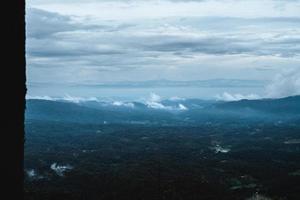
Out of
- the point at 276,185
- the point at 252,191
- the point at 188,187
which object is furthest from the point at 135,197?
the point at 276,185
